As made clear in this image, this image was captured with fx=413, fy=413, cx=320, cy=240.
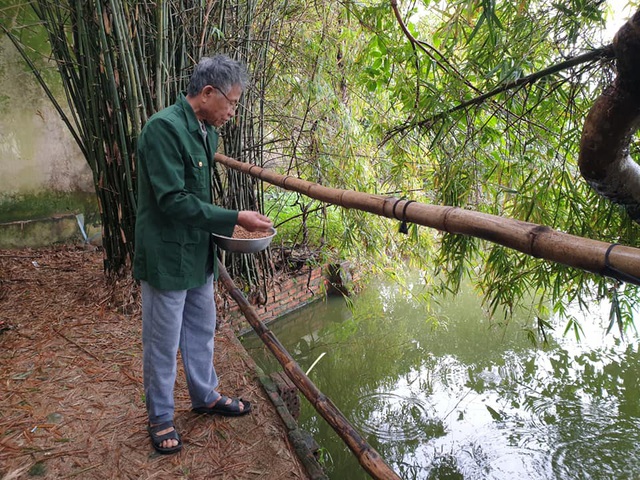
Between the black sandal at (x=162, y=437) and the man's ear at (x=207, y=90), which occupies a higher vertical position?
the man's ear at (x=207, y=90)

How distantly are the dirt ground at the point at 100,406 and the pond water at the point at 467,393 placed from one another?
3.75 feet

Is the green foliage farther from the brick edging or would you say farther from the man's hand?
the brick edging

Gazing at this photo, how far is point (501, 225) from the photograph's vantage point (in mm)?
839

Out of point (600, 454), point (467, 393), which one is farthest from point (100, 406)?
point (600, 454)

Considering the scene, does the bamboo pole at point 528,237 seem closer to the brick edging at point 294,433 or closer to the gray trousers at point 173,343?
the gray trousers at point 173,343

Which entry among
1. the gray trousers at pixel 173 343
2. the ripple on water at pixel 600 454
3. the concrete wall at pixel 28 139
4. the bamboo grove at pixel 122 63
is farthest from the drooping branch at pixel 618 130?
the concrete wall at pixel 28 139

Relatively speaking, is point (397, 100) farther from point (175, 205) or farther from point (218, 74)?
point (175, 205)

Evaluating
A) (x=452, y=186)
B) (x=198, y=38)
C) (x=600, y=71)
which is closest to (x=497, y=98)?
(x=452, y=186)

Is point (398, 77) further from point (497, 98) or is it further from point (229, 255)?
point (229, 255)

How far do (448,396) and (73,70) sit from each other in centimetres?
348

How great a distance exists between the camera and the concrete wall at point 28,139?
4098mm

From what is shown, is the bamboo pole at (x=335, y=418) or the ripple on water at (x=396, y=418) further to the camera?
the ripple on water at (x=396, y=418)

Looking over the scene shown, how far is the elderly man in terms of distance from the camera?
1.31 metres

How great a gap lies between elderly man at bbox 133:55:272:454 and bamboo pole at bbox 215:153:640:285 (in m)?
0.50
